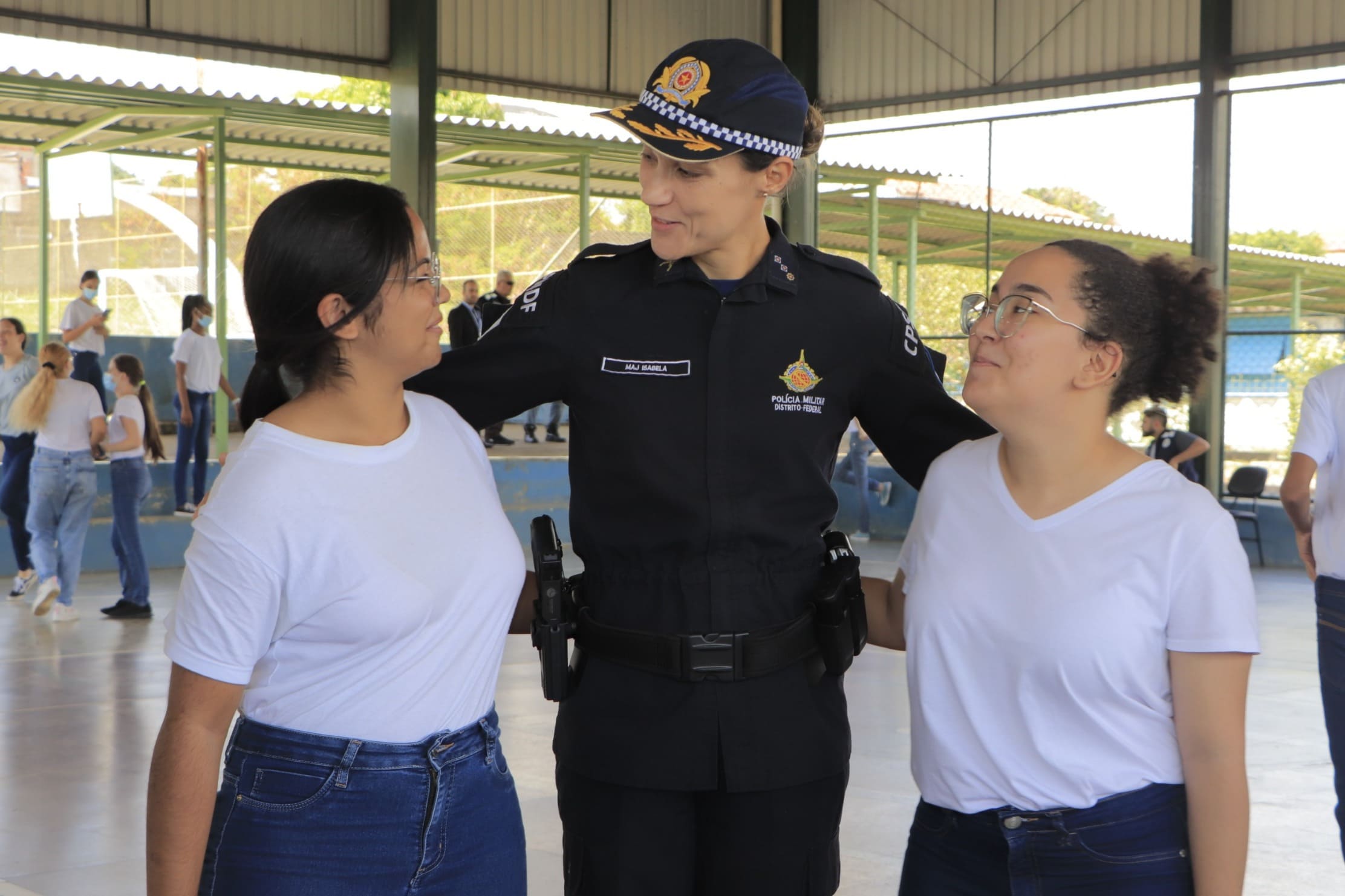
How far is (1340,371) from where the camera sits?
3.83m

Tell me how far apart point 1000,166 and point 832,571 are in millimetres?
14118

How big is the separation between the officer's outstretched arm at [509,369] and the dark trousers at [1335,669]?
2.08 meters

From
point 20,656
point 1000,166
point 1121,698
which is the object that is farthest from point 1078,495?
point 1000,166

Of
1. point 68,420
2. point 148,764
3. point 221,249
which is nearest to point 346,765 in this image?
point 148,764

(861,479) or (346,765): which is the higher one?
(346,765)

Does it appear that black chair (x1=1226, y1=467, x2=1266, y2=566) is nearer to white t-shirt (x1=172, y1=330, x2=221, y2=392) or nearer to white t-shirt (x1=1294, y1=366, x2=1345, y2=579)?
white t-shirt (x1=172, y1=330, x2=221, y2=392)

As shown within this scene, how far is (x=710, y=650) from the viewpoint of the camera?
1.97 m

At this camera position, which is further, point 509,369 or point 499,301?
point 499,301

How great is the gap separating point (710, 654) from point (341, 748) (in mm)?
577

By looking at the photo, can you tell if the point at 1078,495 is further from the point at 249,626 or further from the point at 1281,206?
the point at 1281,206

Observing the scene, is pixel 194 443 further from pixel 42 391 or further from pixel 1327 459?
pixel 1327 459

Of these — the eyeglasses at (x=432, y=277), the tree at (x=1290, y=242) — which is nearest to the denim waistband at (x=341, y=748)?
the eyeglasses at (x=432, y=277)

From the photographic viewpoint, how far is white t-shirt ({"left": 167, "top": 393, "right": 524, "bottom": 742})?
151 cm

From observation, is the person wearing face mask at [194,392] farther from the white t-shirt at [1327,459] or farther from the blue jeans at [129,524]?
the white t-shirt at [1327,459]
